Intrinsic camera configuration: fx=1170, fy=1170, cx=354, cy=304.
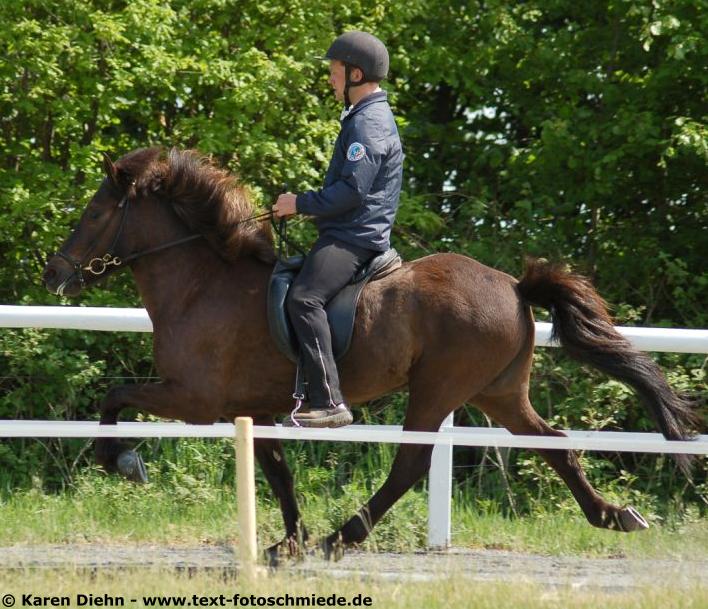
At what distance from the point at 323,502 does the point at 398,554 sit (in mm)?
1067

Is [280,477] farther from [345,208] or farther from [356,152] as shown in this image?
[356,152]

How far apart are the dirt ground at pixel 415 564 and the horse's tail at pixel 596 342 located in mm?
804

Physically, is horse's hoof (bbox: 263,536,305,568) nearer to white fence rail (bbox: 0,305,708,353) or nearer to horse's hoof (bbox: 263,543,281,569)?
horse's hoof (bbox: 263,543,281,569)

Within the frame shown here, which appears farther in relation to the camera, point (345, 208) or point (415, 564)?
point (415, 564)

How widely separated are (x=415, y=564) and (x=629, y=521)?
113 centimetres

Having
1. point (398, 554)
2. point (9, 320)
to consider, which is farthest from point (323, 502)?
point (9, 320)

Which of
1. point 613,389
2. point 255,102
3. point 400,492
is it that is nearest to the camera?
point 400,492

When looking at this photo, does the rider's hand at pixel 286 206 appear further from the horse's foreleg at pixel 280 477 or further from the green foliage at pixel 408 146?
the green foliage at pixel 408 146

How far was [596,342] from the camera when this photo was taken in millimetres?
6160

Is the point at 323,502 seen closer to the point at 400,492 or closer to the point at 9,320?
the point at 400,492

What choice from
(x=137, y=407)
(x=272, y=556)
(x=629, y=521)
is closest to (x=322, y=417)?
(x=272, y=556)

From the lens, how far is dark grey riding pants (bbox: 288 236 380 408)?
5797mm

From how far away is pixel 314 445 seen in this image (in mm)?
8492

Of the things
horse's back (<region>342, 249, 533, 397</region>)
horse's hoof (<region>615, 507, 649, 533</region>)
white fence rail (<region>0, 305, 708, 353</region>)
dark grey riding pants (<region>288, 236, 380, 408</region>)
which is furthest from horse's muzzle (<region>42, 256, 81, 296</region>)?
horse's hoof (<region>615, 507, 649, 533</region>)
